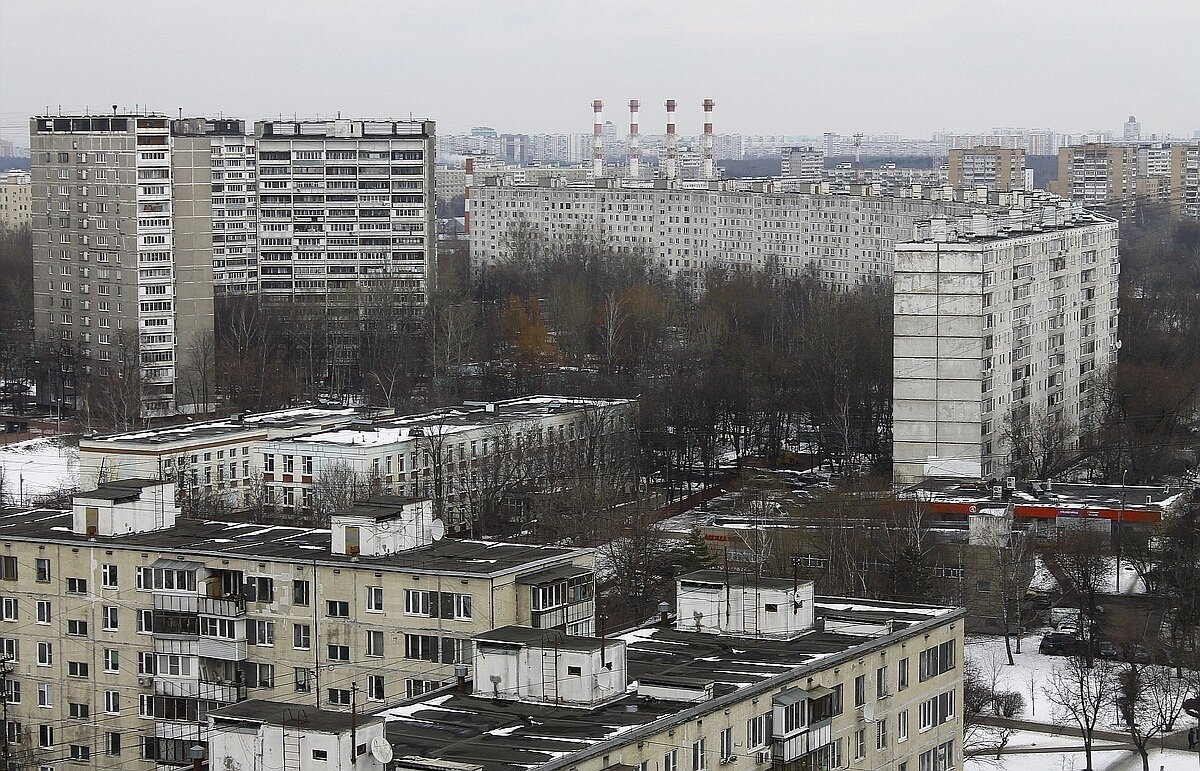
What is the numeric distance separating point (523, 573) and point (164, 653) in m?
3.55

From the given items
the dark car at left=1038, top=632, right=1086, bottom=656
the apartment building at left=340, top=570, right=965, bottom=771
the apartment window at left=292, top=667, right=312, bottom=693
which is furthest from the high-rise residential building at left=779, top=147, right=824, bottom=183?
the apartment building at left=340, top=570, right=965, bottom=771

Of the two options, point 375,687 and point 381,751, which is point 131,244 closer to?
point 375,687

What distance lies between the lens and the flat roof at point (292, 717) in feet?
39.5

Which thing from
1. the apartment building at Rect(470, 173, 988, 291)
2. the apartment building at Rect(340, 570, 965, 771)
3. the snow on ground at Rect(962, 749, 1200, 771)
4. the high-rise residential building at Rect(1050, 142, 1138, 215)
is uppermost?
the high-rise residential building at Rect(1050, 142, 1138, 215)

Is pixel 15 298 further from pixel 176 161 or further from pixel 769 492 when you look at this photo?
pixel 769 492

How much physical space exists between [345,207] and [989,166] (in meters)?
64.4

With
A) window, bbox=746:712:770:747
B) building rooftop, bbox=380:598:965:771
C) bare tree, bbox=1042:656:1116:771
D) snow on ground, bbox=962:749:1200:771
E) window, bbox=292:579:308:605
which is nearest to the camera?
building rooftop, bbox=380:598:965:771

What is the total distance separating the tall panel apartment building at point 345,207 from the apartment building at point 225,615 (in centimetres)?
3808

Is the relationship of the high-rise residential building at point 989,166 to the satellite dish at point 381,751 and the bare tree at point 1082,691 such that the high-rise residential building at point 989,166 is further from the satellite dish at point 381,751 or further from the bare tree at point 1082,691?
the satellite dish at point 381,751

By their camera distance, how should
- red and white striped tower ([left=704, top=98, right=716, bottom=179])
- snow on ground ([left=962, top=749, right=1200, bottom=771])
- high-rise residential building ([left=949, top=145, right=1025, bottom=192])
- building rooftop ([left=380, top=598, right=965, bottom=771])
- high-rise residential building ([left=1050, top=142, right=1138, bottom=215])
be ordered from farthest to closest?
high-rise residential building ([left=1050, top=142, right=1138, bottom=215])
high-rise residential building ([left=949, top=145, right=1025, bottom=192])
red and white striped tower ([left=704, top=98, right=716, bottom=179])
snow on ground ([left=962, top=749, right=1200, bottom=771])
building rooftop ([left=380, top=598, right=965, bottom=771])

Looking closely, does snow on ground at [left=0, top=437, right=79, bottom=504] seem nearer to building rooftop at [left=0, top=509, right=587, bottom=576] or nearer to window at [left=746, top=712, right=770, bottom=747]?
building rooftop at [left=0, top=509, right=587, bottom=576]

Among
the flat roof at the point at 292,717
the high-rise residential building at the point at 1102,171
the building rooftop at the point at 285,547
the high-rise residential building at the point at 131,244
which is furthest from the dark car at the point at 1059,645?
the high-rise residential building at the point at 1102,171

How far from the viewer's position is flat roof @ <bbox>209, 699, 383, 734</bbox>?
39.5 ft

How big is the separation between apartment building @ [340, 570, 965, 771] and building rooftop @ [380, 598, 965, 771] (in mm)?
17
